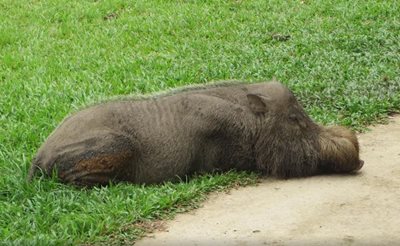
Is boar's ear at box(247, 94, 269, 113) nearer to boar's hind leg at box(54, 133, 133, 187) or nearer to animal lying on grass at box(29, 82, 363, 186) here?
animal lying on grass at box(29, 82, 363, 186)

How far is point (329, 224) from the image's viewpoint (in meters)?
5.42

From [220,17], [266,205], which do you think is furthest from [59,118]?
[220,17]

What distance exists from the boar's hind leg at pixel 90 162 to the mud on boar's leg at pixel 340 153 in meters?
1.64

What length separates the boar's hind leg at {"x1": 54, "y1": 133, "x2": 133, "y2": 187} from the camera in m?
6.20

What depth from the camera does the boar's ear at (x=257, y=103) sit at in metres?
6.71

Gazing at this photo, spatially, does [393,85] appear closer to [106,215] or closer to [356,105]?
[356,105]

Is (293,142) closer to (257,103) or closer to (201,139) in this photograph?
(257,103)

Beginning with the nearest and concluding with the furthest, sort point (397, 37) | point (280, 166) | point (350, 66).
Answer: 1. point (280, 166)
2. point (350, 66)
3. point (397, 37)

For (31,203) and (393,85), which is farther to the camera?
(393,85)

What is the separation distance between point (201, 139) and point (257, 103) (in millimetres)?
584

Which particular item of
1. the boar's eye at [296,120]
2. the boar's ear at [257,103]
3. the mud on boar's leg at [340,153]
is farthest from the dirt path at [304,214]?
the boar's ear at [257,103]

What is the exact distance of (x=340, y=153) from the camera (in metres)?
6.46

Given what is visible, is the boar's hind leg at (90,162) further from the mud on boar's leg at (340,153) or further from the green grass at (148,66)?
the mud on boar's leg at (340,153)

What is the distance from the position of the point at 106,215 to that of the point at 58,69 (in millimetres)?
4589
